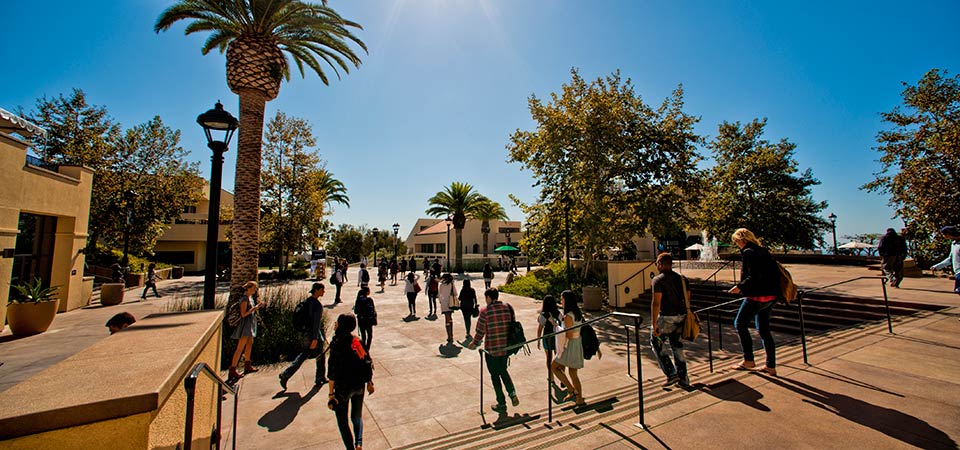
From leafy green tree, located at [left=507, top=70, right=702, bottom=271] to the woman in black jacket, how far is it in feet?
35.7

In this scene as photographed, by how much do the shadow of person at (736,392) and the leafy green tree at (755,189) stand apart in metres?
25.1

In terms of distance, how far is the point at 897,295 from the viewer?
10.6 m

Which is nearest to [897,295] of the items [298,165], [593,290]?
[593,290]

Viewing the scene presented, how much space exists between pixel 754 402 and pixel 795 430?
658 millimetres

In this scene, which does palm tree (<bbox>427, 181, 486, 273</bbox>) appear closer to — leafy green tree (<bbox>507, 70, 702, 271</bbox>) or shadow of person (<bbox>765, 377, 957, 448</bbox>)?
leafy green tree (<bbox>507, 70, 702, 271</bbox>)

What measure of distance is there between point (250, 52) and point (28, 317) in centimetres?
946

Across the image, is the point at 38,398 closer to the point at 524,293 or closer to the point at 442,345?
the point at 442,345

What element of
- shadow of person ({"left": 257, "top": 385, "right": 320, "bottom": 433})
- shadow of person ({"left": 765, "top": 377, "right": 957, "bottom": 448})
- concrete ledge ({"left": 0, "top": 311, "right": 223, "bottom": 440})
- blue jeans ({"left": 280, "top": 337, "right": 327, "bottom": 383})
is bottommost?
shadow of person ({"left": 257, "top": 385, "right": 320, "bottom": 433})

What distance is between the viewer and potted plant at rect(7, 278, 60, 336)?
34.2ft

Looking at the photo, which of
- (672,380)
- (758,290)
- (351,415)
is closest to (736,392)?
(672,380)

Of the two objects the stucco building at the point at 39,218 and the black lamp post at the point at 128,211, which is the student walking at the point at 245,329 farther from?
the black lamp post at the point at 128,211

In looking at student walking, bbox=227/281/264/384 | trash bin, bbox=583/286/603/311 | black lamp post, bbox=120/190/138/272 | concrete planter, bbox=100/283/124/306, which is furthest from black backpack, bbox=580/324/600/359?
black lamp post, bbox=120/190/138/272

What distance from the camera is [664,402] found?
4512 mm

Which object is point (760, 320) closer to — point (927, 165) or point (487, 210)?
point (927, 165)
